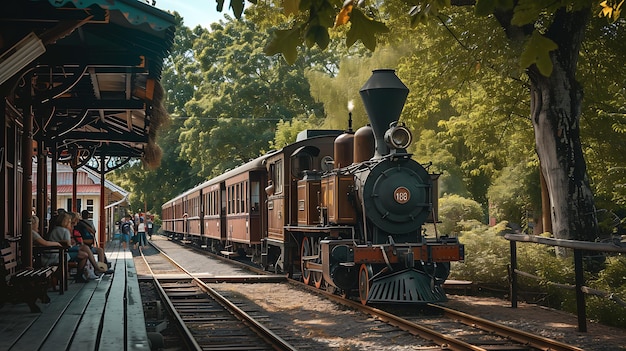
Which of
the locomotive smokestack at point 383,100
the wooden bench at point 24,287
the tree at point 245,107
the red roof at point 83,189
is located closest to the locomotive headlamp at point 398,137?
the locomotive smokestack at point 383,100

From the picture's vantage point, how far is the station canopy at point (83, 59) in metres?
6.48

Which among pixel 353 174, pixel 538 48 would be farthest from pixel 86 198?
pixel 538 48

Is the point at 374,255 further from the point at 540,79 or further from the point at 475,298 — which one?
the point at 540,79

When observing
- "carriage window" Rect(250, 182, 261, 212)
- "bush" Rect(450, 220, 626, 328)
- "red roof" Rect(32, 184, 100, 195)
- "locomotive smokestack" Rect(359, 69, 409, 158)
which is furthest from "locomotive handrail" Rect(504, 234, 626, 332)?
"red roof" Rect(32, 184, 100, 195)

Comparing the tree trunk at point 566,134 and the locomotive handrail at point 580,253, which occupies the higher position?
the tree trunk at point 566,134

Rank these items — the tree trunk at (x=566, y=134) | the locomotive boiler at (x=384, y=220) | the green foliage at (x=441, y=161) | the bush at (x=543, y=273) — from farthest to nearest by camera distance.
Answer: the green foliage at (x=441, y=161) < the tree trunk at (x=566, y=134) < the locomotive boiler at (x=384, y=220) < the bush at (x=543, y=273)

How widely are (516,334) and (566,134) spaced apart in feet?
19.3

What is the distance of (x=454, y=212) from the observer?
21844mm

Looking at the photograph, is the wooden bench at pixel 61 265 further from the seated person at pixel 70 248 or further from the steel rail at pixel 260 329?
the steel rail at pixel 260 329

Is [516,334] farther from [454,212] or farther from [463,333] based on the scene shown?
[454,212]

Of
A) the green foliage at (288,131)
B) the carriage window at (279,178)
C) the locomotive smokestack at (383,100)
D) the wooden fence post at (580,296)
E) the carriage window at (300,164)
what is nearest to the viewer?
the wooden fence post at (580,296)

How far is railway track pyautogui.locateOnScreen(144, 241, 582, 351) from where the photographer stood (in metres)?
7.71

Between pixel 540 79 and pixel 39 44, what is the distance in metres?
9.08

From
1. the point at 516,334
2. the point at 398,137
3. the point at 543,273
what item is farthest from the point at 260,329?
the point at 543,273
